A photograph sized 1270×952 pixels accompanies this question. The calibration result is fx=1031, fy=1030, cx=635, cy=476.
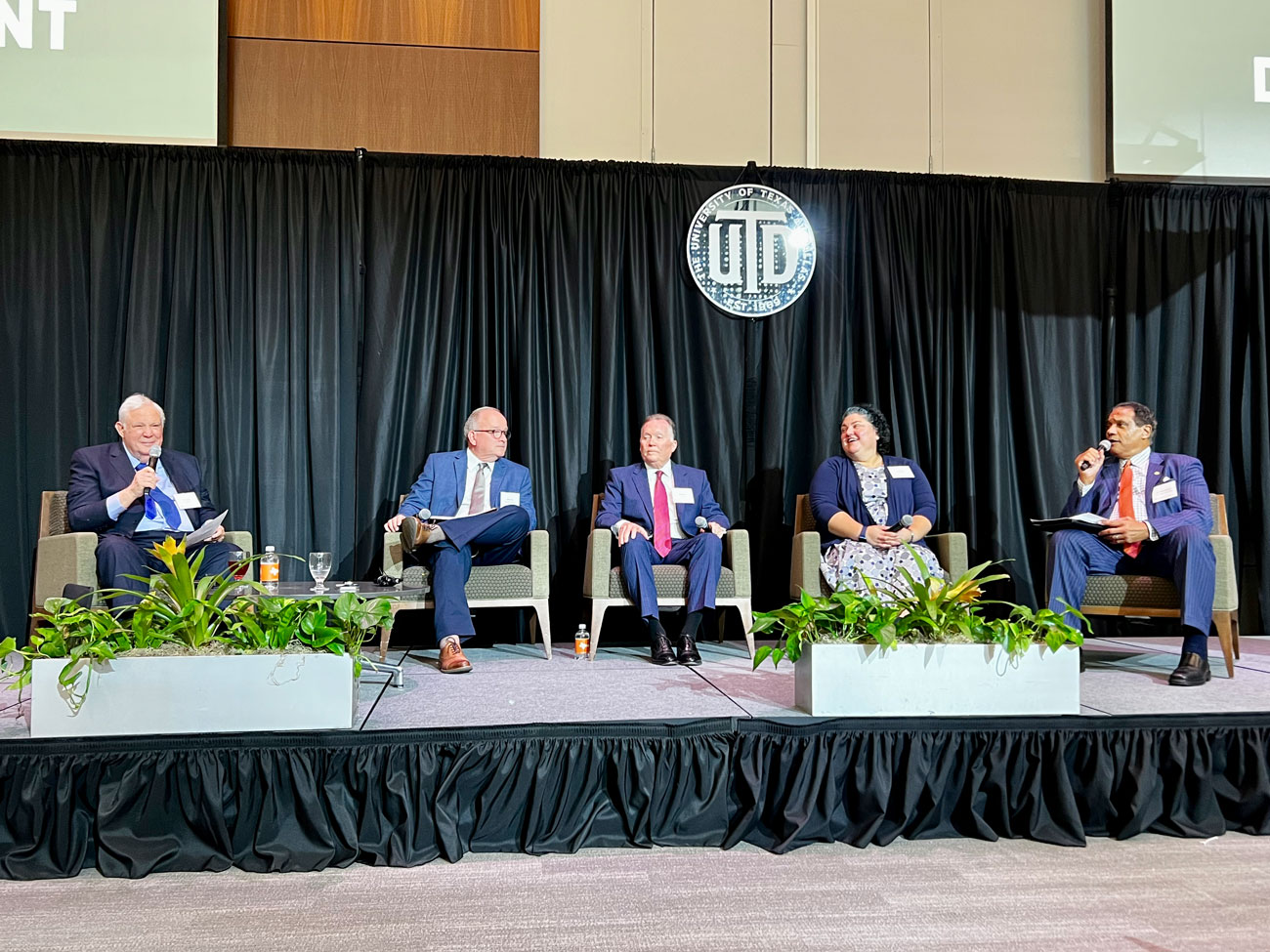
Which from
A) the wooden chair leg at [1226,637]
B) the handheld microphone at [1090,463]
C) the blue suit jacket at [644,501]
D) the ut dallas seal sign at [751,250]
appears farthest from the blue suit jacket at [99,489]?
the wooden chair leg at [1226,637]

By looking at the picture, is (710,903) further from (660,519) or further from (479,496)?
(479,496)

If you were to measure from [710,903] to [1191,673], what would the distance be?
6.28 ft

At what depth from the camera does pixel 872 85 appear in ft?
16.8

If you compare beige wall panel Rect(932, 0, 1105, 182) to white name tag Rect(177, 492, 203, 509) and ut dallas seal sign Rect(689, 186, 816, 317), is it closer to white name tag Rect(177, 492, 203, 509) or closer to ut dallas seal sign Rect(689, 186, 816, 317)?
ut dallas seal sign Rect(689, 186, 816, 317)

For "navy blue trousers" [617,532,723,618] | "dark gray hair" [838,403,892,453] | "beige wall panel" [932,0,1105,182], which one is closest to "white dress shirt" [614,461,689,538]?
"navy blue trousers" [617,532,723,618]

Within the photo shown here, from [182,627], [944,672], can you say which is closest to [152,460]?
[182,627]

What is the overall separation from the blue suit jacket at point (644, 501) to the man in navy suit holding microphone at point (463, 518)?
32 cm

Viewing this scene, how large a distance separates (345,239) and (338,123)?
0.58 metres

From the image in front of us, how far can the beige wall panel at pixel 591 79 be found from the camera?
194 inches

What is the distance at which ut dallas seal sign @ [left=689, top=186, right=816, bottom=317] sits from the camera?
483 centimetres

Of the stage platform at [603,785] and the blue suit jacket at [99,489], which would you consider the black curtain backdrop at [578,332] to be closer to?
the blue suit jacket at [99,489]

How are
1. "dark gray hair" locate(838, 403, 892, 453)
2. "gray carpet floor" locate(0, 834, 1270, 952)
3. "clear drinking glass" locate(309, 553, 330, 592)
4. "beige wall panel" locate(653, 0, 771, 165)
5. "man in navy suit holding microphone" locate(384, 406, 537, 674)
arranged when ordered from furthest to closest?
"beige wall panel" locate(653, 0, 771, 165) → "dark gray hair" locate(838, 403, 892, 453) → "man in navy suit holding microphone" locate(384, 406, 537, 674) → "clear drinking glass" locate(309, 553, 330, 592) → "gray carpet floor" locate(0, 834, 1270, 952)

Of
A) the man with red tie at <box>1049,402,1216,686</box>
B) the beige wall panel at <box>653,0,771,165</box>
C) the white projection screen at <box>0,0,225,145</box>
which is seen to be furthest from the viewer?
the beige wall panel at <box>653,0,771,165</box>

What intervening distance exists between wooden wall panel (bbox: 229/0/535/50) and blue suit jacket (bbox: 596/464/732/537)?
2193 mm
